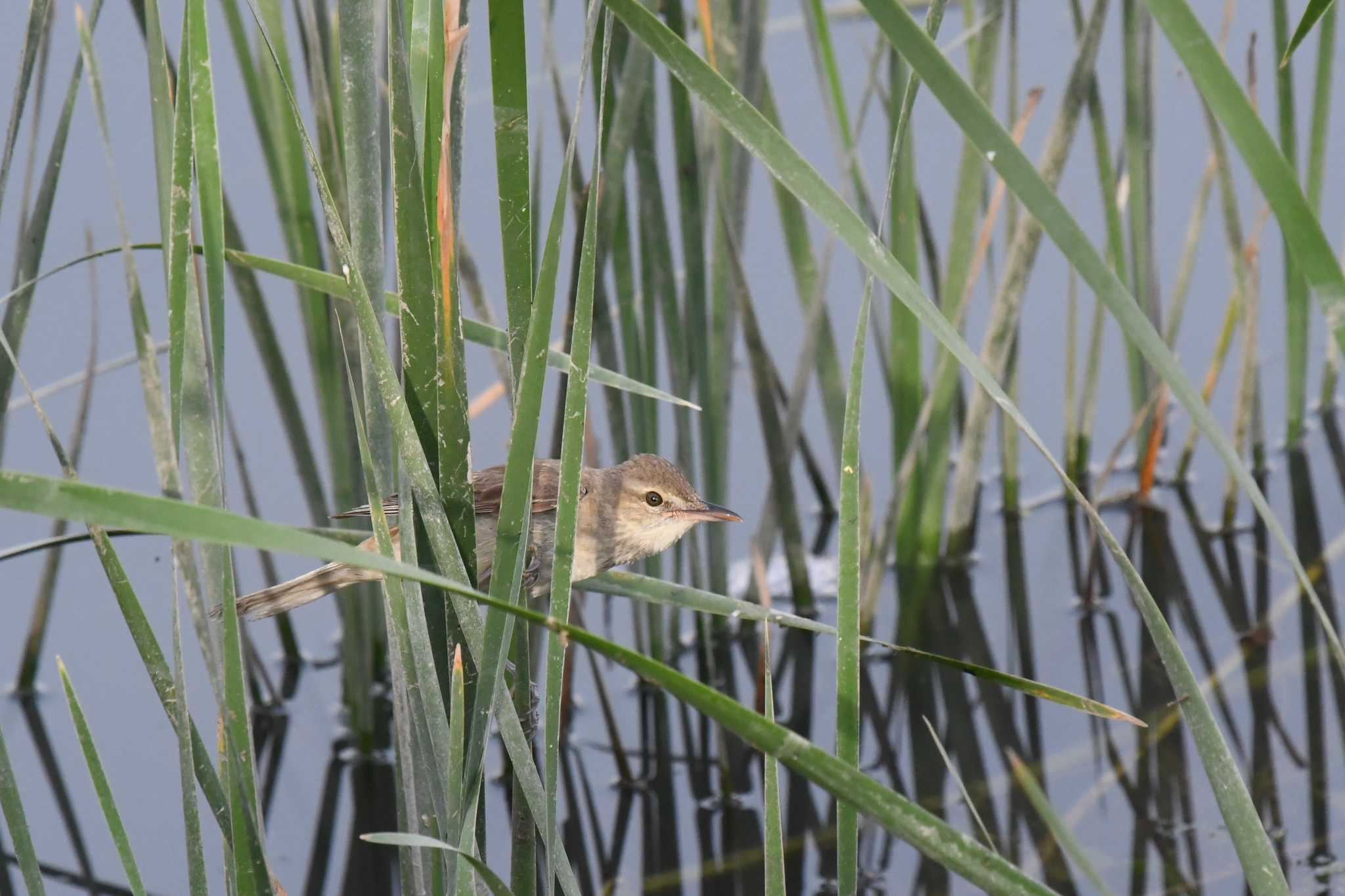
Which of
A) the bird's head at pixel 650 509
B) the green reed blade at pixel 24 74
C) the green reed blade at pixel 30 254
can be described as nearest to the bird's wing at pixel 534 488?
the bird's head at pixel 650 509

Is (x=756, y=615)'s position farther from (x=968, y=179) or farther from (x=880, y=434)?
(x=880, y=434)

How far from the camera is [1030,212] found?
122 cm

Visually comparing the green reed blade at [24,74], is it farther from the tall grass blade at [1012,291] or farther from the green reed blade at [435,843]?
the tall grass blade at [1012,291]

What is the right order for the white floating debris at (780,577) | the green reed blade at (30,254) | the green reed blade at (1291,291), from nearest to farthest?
the green reed blade at (30,254), the green reed blade at (1291,291), the white floating debris at (780,577)

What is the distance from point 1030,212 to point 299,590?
5.38ft

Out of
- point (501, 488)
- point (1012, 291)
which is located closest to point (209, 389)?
point (501, 488)

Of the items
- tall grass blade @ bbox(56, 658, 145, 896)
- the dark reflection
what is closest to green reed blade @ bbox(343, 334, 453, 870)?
tall grass blade @ bbox(56, 658, 145, 896)

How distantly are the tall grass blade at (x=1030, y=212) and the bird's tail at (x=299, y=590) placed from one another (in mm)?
1276

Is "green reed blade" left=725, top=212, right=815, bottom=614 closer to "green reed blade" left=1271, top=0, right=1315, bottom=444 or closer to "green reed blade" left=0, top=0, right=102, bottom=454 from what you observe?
"green reed blade" left=1271, top=0, right=1315, bottom=444

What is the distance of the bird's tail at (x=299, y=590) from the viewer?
2.35 m

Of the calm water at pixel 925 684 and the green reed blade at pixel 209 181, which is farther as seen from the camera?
the calm water at pixel 925 684

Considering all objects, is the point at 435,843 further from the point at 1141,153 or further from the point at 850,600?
the point at 1141,153

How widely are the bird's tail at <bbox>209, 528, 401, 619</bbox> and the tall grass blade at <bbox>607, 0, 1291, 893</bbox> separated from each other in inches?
50.3

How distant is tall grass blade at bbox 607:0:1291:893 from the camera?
120 centimetres
